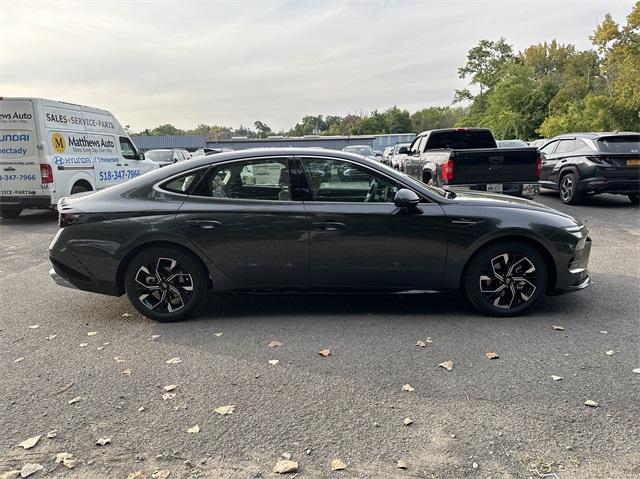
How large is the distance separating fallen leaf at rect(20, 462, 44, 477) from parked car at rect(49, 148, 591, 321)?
78.9 inches

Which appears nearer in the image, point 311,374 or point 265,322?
point 311,374

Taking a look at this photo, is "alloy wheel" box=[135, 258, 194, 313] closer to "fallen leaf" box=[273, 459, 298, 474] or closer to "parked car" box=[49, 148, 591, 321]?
"parked car" box=[49, 148, 591, 321]

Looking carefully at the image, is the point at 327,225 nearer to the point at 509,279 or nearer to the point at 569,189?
the point at 509,279

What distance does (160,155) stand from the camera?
20.6m

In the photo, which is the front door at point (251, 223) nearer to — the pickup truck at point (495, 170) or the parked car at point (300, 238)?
the parked car at point (300, 238)

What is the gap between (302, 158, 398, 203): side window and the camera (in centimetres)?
453

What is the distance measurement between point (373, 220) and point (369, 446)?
2.17 m

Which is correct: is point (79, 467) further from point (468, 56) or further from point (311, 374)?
point (468, 56)

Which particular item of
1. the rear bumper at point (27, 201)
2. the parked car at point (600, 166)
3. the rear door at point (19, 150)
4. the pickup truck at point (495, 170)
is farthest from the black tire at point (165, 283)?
the parked car at point (600, 166)

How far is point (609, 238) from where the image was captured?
26.0 feet

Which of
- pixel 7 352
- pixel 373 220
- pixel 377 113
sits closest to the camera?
pixel 7 352

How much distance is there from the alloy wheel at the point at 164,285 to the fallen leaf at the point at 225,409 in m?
1.63

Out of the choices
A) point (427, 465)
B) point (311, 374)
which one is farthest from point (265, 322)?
point (427, 465)

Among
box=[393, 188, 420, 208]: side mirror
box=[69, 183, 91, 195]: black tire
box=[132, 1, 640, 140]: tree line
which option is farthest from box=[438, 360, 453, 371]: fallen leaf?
box=[132, 1, 640, 140]: tree line
